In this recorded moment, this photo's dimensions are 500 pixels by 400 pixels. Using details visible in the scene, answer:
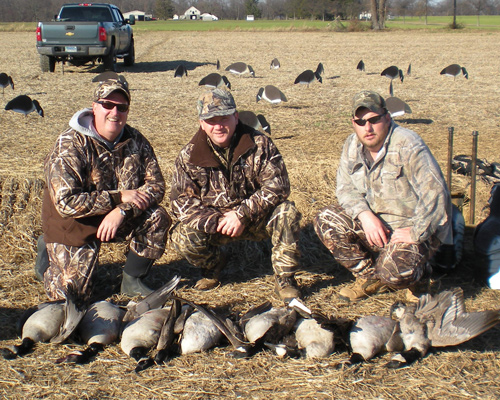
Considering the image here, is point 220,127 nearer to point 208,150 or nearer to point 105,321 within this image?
point 208,150

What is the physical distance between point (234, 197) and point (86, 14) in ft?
48.8

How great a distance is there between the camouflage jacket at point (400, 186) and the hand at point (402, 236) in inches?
1.8

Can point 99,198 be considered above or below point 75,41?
below

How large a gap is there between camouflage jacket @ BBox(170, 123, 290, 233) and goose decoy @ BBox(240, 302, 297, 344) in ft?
2.69

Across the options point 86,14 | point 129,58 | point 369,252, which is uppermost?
point 86,14

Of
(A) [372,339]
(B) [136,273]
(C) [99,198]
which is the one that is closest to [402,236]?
(A) [372,339]

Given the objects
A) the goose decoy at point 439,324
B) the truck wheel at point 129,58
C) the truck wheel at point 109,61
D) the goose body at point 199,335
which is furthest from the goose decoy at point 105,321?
the truck wheel at point 129,58

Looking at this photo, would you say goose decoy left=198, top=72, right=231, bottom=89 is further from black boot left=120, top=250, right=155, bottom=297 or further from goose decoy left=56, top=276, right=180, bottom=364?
goose decoy left=56, top=276, right=180, bottom=364

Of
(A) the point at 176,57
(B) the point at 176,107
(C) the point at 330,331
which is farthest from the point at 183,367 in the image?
(A) the point at 176,57

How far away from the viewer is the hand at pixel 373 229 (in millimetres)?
4145

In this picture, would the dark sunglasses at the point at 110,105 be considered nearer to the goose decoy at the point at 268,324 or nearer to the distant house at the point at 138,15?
the goose decoy at the point at 268,324

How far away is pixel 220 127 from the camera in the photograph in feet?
13.8

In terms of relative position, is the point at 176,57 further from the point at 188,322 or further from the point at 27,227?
the point at 188,322

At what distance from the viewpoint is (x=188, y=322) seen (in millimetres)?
3680
